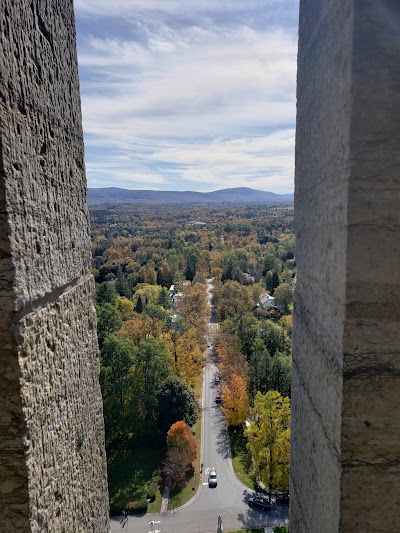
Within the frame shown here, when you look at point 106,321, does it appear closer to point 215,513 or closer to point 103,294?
point 103,294

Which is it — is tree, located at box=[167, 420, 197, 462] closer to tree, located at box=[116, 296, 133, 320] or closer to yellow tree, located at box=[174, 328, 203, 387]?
yellow tree, located at box=[174, 328, 203, 387]

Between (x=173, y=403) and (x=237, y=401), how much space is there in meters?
3.15

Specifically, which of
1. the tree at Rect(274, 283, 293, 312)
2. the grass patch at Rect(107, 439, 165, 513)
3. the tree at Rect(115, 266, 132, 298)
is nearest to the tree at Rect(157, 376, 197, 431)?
the grass patch at Rect(107, 439, 165, 513)

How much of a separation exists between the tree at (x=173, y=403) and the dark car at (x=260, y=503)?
17.5ft

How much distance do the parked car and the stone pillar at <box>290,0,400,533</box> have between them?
17.2m

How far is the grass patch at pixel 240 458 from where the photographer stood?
19078 mm

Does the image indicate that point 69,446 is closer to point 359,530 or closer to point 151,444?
point 359,530

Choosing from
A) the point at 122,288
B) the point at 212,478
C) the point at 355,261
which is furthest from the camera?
the point at 122,288

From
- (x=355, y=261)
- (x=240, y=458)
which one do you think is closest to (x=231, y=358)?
(x=240, y=458)

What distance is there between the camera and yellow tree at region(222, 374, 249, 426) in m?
21.5

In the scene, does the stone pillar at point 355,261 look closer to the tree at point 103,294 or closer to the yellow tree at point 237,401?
the yellow tree at point 237,401

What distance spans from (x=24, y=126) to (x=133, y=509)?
18464 millimetres

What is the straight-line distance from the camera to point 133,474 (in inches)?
771

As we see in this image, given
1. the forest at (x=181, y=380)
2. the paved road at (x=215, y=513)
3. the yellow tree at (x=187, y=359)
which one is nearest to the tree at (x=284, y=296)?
the forest at (x=181, y=380)
